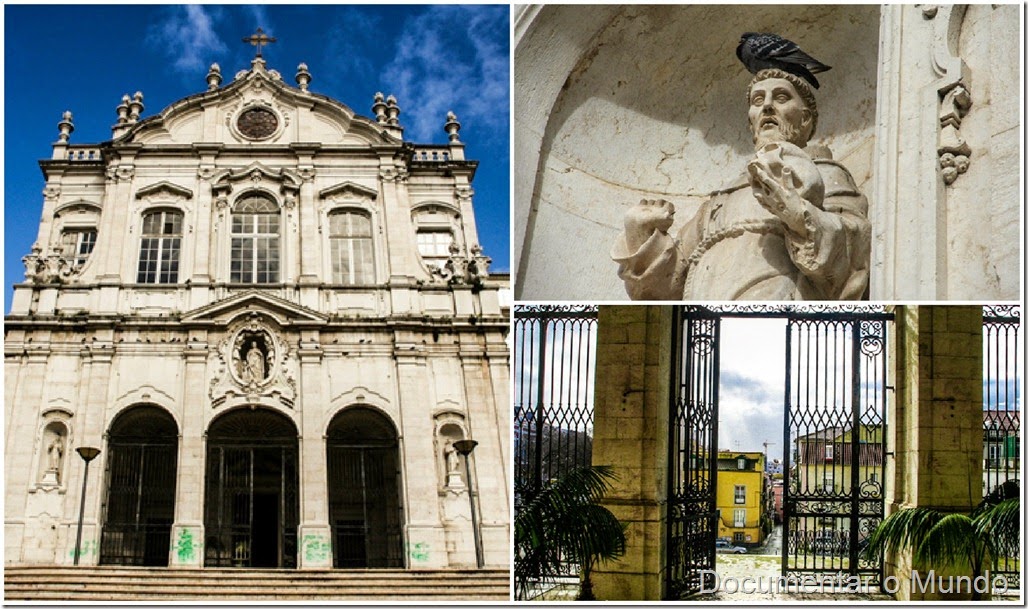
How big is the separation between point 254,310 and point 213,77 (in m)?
2.33

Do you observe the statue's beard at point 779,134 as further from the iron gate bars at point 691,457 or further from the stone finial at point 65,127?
the stone finial at point 65,127

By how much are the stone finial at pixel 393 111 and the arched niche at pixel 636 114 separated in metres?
3.68

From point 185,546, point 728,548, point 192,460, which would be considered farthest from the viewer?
point 192,460

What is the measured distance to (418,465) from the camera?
9875 millimetres

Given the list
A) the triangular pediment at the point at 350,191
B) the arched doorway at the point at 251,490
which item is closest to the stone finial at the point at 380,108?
the triangular pediment at the point at 350,191

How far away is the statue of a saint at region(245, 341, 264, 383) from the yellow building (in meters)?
4.50

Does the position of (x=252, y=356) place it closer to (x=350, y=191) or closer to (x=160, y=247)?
(x=160, y=247)

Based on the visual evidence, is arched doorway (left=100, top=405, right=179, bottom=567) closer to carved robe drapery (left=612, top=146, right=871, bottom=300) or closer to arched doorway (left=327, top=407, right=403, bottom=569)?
arched doorway (left=327, top=407, right=403, bottom=569)

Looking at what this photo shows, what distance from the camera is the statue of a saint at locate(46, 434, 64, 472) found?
9.29m

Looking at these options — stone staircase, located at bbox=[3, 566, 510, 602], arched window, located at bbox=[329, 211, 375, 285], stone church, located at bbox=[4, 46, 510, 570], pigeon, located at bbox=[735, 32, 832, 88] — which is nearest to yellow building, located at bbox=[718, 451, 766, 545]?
stone church, located at bbox=[4, 46, 510, 570]

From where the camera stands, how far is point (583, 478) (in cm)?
667

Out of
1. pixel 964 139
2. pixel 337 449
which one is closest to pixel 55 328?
pixel 337 449

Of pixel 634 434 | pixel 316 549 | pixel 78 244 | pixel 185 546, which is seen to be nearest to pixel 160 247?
pixel 78 244

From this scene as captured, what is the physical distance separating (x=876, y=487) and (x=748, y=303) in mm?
3850
